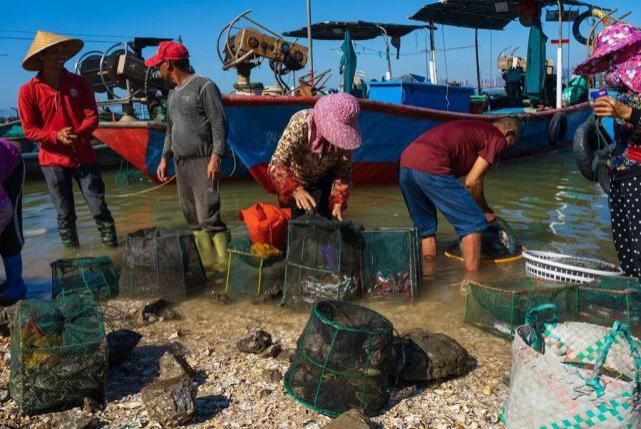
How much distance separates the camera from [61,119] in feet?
16.6

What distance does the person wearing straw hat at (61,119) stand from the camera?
4.86 metres

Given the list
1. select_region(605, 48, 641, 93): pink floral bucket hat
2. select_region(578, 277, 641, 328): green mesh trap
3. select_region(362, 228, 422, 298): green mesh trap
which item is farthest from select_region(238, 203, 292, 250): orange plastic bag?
select_region(605, 48, 641, 93): pink floral bucket hat

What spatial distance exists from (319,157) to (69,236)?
2.91 m

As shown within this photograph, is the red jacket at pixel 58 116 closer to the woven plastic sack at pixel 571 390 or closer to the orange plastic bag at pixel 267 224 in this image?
the orange plastic bag at pixel 267 224

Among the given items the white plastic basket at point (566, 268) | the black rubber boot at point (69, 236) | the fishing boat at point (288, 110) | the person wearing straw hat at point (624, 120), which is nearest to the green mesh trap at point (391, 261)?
the white plastic basket at point (566, 268)

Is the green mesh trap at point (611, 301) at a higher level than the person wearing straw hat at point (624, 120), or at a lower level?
lower

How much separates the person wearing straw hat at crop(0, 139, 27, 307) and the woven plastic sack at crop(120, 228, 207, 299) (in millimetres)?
694

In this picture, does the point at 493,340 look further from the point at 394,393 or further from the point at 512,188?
the point at 512,188

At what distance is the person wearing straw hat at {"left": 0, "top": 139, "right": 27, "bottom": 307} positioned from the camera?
3574 millimetres

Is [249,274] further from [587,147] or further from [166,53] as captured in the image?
[587,147]

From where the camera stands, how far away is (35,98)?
194 inches

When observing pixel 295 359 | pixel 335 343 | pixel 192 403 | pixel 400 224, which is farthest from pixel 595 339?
pixel 400 224

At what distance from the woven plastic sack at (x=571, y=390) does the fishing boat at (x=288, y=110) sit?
642cm

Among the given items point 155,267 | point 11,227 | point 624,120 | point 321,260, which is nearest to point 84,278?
point 155,267
